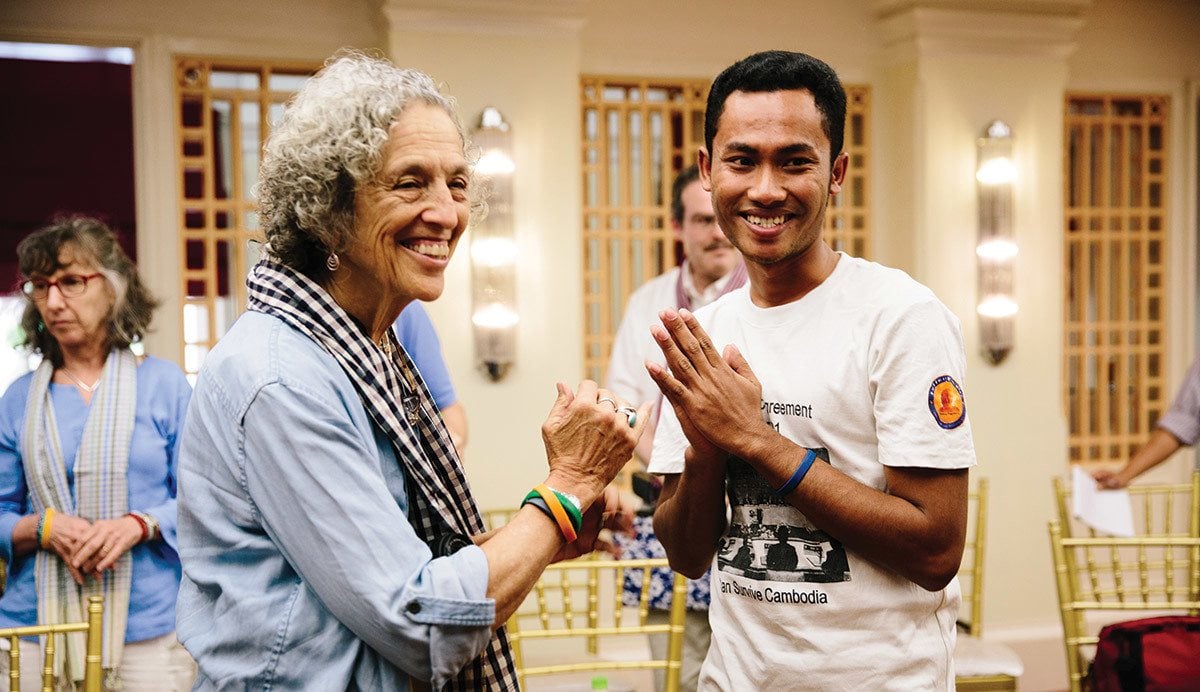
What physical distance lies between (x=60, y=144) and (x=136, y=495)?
3.84 meters

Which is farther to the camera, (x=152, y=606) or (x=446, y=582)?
(x=152, y=606)

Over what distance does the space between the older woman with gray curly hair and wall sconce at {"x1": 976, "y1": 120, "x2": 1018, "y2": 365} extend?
152 inches

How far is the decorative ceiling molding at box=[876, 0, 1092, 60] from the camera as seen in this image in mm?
4867

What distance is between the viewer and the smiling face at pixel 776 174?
1568mm

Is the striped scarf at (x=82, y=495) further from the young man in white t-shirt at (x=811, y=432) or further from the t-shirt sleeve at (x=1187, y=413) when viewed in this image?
the t-shirt sleeve at (x=1187, y=413)

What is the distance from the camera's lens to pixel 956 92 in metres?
4.93

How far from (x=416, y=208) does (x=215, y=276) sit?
11.3 feet

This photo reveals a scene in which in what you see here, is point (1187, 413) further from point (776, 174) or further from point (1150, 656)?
point (776, 174)

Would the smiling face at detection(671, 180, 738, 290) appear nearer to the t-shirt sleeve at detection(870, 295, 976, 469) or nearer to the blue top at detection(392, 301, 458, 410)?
the blue top at detection(392, 301, 458, 410)

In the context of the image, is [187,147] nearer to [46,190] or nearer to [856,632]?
[46,190]

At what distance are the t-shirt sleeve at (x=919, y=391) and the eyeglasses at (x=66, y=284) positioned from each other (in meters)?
2.31

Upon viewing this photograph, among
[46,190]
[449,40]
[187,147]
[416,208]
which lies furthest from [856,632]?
[46,190]

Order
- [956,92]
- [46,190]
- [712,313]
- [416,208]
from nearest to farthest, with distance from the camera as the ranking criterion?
[416,208] → [712,313] → [956,92] → [46,190]

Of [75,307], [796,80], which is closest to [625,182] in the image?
[75,307]
